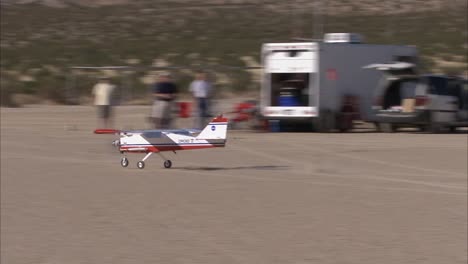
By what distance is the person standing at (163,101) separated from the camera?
11.2 feet

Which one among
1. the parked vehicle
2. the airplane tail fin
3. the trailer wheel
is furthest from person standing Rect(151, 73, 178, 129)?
the parked vehicle

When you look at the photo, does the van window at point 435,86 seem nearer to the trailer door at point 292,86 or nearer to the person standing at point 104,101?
the trailer door at point 292,86

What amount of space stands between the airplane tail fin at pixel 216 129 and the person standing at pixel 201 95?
0.11 m

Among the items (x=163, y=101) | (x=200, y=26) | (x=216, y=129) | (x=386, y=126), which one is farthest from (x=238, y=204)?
(x=216, y=129)

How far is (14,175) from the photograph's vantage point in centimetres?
1788

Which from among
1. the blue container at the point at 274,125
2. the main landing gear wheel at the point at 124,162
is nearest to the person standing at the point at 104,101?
the main landing gear wheel at the point at 124,162

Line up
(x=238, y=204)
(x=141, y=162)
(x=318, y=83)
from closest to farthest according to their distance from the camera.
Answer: (x=141, y=162) → (x=318, y=83) → (x=238, y=204)

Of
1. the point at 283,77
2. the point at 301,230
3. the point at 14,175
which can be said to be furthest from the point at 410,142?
the point at 283,77

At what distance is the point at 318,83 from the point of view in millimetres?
3848

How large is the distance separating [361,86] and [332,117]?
2.12ft

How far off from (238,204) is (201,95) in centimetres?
1056

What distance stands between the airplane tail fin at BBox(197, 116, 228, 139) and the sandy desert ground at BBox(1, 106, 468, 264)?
11.3ft

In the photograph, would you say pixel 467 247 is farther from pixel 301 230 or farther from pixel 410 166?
pixel 410 166

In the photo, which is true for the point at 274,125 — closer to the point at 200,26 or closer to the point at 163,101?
the point at 200,26
